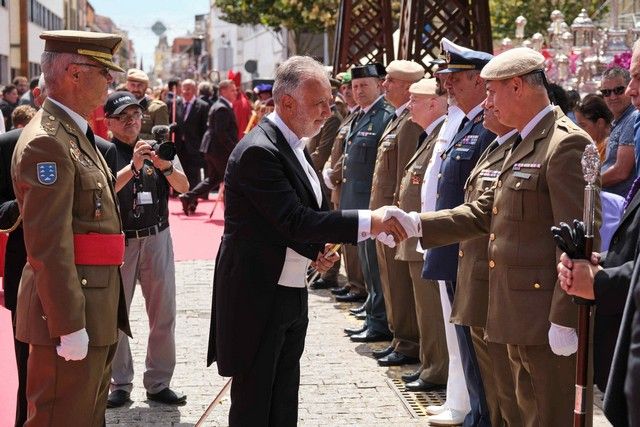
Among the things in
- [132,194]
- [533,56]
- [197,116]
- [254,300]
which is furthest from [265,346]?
[197,116]

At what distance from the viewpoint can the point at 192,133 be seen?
1962 cm

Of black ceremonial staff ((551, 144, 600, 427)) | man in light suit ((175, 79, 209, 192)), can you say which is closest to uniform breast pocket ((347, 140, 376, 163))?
black ceremonial staff ((551, 144, 600, 427))

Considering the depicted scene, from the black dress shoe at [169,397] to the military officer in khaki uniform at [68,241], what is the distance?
215 centimetres

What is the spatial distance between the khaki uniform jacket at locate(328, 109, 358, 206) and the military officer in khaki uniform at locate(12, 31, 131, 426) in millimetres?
5622

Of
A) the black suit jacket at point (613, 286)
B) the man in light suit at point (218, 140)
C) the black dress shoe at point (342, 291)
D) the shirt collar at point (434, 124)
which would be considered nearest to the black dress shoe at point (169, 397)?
the shirt collar at point (434, 124)

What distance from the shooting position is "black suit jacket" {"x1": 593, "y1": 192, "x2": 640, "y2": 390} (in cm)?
362

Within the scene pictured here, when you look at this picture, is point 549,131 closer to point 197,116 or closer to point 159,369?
point 159,369

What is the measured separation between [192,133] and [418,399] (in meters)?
13.2

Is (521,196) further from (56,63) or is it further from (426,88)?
(426,88)

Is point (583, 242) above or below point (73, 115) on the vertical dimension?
below

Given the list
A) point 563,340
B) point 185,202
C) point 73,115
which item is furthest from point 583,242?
point 185,202

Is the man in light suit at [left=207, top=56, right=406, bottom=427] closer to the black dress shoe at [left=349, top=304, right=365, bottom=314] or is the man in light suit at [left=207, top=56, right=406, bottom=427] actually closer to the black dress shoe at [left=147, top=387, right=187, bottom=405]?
the black dress shoe at [left=147, top=387, right=187, bottom=405]

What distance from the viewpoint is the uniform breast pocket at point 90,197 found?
4445 mm

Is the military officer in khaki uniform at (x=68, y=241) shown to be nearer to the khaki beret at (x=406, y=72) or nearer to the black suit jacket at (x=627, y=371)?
the black suit jacket at (x=627, y=371)
